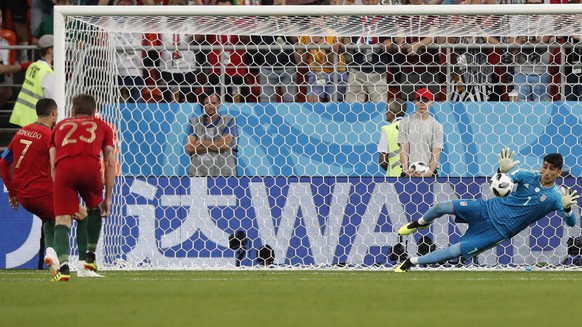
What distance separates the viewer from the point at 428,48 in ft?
48.5

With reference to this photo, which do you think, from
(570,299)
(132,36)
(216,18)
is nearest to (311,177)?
(216,18)

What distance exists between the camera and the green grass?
24.1 feet

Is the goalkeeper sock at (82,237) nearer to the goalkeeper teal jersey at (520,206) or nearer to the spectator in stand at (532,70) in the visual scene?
the goalkeeper teal jersey at (520,206)

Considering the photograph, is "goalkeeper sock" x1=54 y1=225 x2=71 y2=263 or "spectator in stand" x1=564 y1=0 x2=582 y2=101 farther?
"spectator in stand" x1=564 y1=0 x2=582 y2=101

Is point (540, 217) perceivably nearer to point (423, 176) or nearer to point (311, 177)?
point (423, 176)

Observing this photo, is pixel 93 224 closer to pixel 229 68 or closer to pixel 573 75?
pixel 229 68

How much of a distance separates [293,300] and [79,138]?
9.75ft

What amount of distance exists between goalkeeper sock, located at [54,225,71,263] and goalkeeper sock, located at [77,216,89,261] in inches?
20.2

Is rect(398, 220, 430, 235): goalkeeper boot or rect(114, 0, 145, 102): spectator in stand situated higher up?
rect(114, 0, 145, 102): spectator in stand

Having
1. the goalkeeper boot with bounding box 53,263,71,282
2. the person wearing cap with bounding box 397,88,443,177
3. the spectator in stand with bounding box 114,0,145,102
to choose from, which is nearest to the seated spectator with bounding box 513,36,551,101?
the person wearing cap with bounding box 397,88,443,177

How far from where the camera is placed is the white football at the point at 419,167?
1380 cm

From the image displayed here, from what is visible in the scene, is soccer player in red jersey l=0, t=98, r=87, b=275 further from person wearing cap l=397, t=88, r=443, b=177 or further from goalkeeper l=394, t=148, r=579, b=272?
person wearing cap l=397, t=88, r=443, b=177

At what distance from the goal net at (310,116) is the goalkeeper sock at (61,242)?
2.37m

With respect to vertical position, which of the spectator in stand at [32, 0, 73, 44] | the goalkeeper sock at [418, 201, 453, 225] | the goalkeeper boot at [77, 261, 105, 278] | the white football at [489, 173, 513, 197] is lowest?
the goalkeeper boot at [77, 261, 105, 278]
